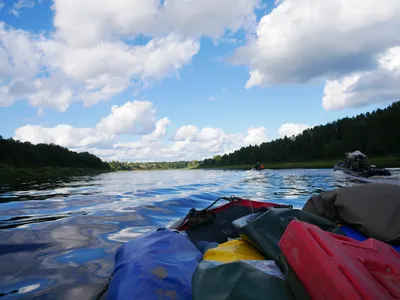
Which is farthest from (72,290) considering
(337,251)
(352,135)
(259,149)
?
(259,149)

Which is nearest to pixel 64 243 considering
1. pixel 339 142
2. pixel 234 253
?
pixel 234 253

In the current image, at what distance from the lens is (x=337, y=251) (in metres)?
2.07

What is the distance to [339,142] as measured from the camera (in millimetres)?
100500

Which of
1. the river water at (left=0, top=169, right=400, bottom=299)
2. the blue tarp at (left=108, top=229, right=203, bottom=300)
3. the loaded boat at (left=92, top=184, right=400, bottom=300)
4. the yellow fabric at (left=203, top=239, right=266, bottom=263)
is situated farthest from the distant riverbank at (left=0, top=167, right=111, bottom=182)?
the yellow fabric at (left=203, top=239, right=266, bottom=263)

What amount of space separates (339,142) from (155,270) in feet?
365

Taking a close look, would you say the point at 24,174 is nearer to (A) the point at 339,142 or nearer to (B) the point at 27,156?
(B) the point at 27,156

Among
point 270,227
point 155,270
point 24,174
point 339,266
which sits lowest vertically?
point 155,270

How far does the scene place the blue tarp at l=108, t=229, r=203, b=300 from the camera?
2551 mm

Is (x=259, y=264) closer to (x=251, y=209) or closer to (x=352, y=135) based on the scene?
(x=251, y=209)

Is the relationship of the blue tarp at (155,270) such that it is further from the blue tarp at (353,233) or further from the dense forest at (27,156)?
the dense forest at (27,156)

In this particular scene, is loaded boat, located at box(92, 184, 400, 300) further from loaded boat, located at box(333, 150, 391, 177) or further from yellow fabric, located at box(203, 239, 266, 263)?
loaded boat, located at box(333, 150, 391, 177)

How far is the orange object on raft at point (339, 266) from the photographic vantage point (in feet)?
5.75

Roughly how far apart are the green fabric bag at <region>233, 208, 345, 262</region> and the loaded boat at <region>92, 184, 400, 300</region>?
0.5 inches

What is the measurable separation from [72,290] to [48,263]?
133 centimetres
